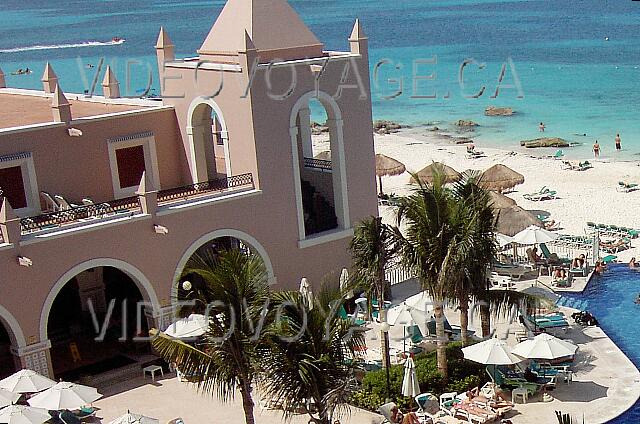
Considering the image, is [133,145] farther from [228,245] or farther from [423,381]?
[423,381]

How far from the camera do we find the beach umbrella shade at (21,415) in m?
17.5

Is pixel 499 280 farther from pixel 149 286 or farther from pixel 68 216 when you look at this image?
pixel 68 216

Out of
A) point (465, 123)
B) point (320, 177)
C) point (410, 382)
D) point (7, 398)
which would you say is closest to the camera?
point (7, 398)

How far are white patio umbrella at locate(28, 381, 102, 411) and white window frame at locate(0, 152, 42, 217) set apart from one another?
6.49 m

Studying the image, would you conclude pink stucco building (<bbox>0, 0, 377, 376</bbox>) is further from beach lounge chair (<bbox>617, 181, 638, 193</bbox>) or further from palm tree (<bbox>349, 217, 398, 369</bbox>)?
beach lounge chair (<bbox>617, 181, 638, 193</bbox>)

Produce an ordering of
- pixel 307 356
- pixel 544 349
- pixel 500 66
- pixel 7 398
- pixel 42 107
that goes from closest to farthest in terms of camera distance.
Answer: pixel 307 356, pixel 7 398, pixel 544 349, pixel 42 107, pixel 500 66

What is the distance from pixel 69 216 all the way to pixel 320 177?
8.48 m

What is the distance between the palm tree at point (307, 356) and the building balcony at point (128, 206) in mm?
9070

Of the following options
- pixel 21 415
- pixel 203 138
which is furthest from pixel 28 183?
pixel 21 415

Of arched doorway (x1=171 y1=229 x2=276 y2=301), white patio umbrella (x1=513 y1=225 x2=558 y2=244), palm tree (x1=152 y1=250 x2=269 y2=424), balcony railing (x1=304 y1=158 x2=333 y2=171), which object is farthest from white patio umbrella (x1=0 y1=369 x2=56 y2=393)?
white patio umbrella (x1=513 y1=225 x2=558 y2=244)

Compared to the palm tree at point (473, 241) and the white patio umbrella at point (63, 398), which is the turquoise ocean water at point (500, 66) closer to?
the palm tree at point (473, 241)

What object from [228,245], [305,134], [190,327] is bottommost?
[228,245]

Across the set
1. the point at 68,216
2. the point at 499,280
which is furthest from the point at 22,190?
the point at 499,280

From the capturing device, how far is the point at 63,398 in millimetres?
18781
